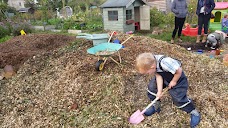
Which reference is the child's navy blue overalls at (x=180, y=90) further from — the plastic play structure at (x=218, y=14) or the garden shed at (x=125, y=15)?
the garden shed at (x=125, y=15)

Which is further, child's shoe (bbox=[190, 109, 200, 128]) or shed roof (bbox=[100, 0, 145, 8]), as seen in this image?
shed roof (bbox=[100, 0, 145, 8])

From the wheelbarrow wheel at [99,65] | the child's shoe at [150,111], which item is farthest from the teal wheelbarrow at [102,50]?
the child's shoe at [150,111]

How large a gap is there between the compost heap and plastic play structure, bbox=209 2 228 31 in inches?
120

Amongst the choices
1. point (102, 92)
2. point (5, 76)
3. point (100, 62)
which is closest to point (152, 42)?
point (100, 62)

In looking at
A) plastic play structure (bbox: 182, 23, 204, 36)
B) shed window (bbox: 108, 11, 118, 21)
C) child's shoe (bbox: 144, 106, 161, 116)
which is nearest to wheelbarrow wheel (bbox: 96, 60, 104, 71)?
child's shoe (bbox: 144, 106, 161, 116)

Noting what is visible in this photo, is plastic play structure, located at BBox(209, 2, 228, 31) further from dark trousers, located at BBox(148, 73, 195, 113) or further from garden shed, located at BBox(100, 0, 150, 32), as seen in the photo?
dark trousers, located at BBox(148, 73, 195, 113)

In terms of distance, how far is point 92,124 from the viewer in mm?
2852

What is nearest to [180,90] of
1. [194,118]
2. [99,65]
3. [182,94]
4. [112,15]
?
[182,94]

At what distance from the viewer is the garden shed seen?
8320 mm

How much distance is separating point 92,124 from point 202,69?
237 cm

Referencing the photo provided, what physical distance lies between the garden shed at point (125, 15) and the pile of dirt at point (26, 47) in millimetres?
2923

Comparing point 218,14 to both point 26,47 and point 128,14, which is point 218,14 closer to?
point 128,14

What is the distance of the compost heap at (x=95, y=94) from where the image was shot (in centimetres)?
290

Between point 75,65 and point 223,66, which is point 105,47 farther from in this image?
point 223,66
